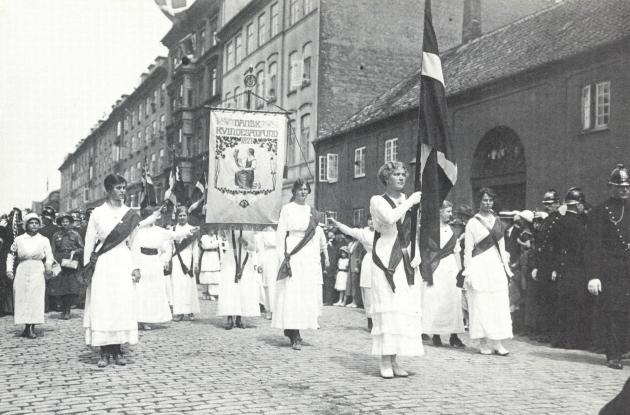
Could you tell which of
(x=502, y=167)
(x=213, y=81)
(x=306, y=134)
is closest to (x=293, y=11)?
(x=306, y=134)

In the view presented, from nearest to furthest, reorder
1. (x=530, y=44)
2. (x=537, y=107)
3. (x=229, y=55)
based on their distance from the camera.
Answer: (x=537, y=107)
(x=530, y=44)
(x=229, y=55)

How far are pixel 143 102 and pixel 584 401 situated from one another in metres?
60.1

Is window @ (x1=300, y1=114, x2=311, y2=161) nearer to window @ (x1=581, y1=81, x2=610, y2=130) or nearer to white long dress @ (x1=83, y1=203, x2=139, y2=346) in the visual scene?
window @ (x1=581, y1=81, x2=610, y2=130)

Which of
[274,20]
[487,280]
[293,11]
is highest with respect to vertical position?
[274,20]

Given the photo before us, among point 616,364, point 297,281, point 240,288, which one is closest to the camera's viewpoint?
point 616,364

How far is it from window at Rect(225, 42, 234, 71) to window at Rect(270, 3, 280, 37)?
276 inches

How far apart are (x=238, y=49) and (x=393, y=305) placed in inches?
1408

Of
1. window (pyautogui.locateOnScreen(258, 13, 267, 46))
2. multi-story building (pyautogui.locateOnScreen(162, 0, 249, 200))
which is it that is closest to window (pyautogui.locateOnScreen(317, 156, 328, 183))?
window (pyautogui.locateOnScreen(258, 13, 267, 46))

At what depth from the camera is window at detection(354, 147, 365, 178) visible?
27.2 meters

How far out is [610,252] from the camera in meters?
7.60

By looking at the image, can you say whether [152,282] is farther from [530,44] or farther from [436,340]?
[530,44]

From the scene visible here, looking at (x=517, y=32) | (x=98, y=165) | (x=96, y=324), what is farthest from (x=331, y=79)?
(x=98, y=165)

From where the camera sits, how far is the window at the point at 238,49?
131 ft

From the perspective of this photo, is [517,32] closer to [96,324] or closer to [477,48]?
[477,48]
